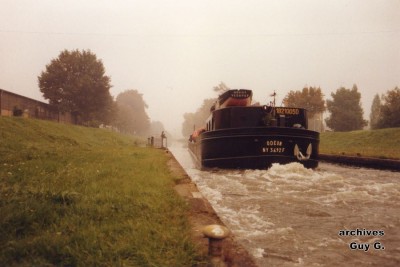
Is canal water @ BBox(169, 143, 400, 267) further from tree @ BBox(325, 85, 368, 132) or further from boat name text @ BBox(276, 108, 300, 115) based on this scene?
tree @ BBox(325, 85, 368, 132)

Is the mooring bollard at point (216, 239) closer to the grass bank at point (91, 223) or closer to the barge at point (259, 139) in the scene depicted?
the grass bank at point (91, 223)

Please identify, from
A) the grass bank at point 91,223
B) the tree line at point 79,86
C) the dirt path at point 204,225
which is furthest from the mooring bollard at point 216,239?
the tree line at point 79,86

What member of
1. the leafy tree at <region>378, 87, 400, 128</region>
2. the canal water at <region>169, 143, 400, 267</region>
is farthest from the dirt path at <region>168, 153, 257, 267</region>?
the leafy tree at <region>378, 87, 400, 128</region>

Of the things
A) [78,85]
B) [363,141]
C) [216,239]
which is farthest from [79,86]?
→ [216,239]

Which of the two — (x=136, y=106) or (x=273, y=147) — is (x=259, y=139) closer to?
(x=273, y=147)

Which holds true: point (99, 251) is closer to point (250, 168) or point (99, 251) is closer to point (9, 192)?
point (9, 192)

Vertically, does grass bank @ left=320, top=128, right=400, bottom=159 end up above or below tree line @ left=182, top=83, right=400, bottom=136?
below

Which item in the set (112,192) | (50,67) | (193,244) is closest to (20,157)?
(112,192)

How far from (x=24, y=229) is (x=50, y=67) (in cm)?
4277

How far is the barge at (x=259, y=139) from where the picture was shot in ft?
42.4

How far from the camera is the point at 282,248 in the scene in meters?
4.33

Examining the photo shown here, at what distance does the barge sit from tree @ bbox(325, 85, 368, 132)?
42822 millimetres

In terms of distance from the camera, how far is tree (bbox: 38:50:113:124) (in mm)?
39812

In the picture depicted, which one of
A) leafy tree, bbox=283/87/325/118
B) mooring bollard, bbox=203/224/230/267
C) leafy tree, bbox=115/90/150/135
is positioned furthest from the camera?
leafy tree, bbox=115/90/150/135
